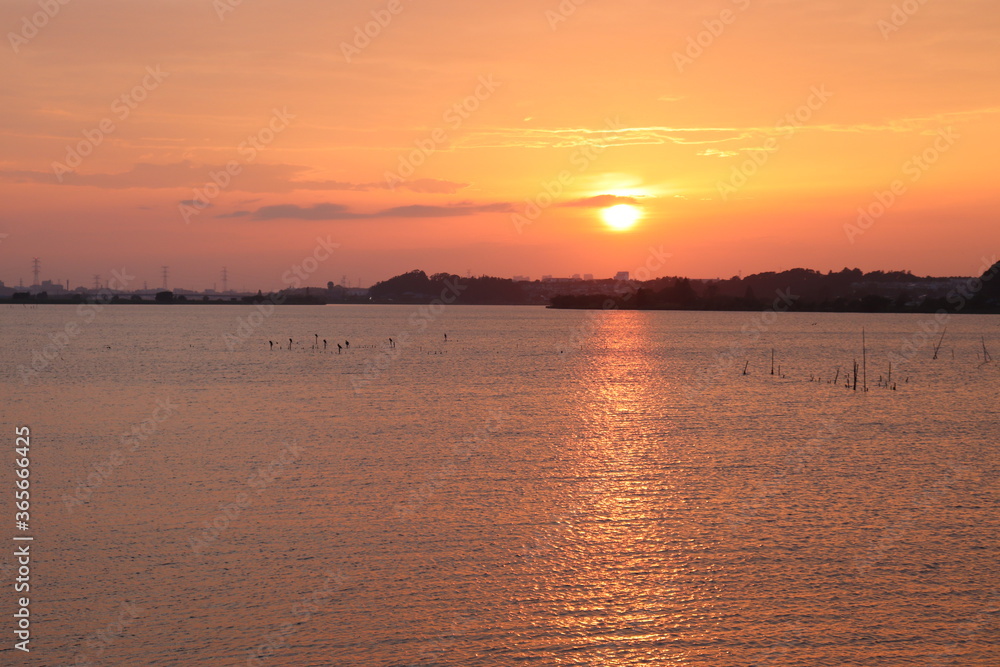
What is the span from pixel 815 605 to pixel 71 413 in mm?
39073

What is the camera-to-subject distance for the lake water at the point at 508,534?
45.9 feet

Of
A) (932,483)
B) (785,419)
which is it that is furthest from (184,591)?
(785,419)

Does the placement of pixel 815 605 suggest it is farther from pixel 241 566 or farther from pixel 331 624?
pixel 241 566

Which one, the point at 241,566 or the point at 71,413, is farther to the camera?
the point at 71,413

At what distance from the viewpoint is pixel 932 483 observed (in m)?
26.4

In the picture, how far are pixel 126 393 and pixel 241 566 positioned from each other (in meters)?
39.5

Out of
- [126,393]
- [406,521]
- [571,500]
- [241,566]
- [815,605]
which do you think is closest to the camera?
[815,605]

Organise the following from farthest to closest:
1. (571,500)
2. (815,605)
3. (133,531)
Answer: (571,500)
(133,531)
(815,605)

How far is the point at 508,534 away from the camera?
66.8ft

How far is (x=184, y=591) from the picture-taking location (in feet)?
52.7

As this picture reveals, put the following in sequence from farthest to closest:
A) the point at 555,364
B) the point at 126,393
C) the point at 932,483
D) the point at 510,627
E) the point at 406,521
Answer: the point at 555,364
the point at 126,393
the point at 932,483
the point at 406,521
the point at 510,627

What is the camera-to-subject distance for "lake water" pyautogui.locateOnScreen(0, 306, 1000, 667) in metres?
14.0

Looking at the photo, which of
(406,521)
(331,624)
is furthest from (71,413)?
(331,624)

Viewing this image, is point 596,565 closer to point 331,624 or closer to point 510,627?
point 510,627
